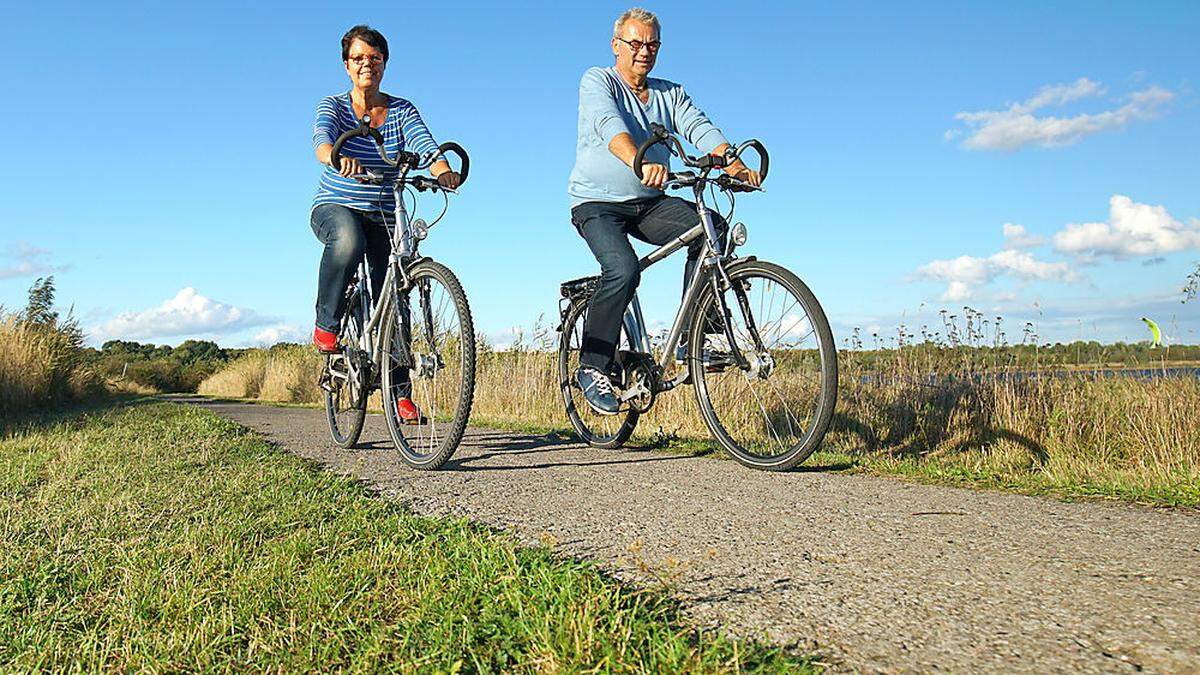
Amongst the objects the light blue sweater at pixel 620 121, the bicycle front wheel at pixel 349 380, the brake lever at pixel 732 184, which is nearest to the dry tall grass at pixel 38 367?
the bicycle front wheel at pixel 349 380

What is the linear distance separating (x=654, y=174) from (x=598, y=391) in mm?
1316

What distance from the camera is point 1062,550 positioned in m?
2.44

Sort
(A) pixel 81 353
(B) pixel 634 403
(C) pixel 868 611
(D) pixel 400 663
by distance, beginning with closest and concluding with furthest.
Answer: (D) pixel 400 663 → (C) pixel 868 611 → (B) pixel 634 403 → (A) pixel 81 353

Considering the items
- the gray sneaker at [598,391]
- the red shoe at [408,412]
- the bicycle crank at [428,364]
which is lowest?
the red shoe at [408,412]

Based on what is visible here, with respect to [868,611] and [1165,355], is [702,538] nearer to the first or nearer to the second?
[868,611]

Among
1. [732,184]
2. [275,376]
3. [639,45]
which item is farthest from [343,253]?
[275,376]

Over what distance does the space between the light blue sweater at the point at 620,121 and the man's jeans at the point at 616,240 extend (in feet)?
0.24

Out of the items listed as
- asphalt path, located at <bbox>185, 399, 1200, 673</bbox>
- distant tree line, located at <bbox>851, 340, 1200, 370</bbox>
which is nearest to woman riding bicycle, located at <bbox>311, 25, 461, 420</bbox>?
asphalt path, located at <bbox>185, 399, 1200, 673</bbox>

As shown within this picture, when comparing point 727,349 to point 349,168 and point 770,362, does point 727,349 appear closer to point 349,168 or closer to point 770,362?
point 770,362

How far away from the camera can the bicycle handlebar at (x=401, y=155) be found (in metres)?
4.79

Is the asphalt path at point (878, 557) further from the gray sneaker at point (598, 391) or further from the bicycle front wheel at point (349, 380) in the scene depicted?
the bicycle front wheel at point (349, 380)

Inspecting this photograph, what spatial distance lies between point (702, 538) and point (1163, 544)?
1.31 m

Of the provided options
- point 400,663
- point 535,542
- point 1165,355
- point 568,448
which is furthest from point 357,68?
point 1165,355

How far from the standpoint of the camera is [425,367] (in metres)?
4.75
